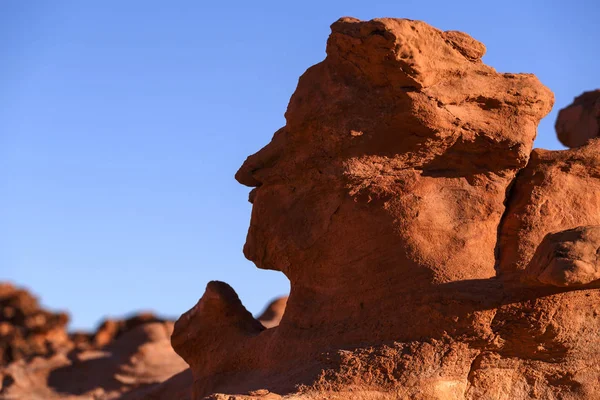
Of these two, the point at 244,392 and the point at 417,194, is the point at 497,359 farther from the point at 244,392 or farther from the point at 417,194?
the point at 244,392

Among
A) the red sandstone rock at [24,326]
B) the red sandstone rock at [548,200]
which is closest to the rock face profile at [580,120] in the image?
the red sandstone rock at [548,200]

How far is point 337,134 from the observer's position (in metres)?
5.82

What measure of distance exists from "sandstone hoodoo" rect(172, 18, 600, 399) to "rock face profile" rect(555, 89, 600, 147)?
1.40m

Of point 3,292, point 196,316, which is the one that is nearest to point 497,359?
point 196,316

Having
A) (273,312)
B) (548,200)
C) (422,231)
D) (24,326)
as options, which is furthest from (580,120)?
(24,326)

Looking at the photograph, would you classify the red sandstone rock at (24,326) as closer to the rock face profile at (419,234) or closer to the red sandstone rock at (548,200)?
the rock face profile at (419,234)

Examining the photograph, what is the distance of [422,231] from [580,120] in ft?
9.03

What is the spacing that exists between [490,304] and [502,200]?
864mm

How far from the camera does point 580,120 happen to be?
25.2 ft

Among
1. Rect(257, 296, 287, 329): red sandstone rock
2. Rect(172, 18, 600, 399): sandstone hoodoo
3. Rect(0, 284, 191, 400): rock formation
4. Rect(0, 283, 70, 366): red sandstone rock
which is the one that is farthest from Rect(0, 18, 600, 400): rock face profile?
Rect(0, 283, 70, 366): red sandstone rock

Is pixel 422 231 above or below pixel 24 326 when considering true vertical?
below

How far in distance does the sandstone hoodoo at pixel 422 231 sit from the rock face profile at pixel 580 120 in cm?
140

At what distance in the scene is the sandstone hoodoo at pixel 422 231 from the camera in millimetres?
5344

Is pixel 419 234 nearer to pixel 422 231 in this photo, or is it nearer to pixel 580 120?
pixel 422 231
